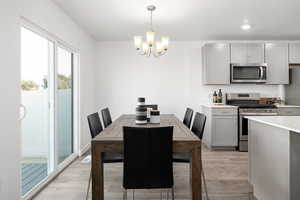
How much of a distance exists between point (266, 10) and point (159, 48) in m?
1.69

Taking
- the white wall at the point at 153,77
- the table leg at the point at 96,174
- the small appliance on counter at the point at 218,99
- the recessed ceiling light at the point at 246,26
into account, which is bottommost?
the table leg at the point at 96,174

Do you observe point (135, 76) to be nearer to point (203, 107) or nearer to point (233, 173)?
point (203, 107)

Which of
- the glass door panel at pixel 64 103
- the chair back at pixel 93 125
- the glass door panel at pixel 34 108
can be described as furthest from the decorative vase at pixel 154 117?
the glass door panel at pixel 64 103

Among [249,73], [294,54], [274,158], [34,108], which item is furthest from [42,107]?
[294,54]

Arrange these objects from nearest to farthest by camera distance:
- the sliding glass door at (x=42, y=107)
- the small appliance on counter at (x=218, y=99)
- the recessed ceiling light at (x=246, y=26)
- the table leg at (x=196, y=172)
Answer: the table leg at (x=196, y=172), the sliding glass door at (x=42, y=107), the recessed ceiling light at (x=246, y=26), the small appliance on counter at (x=218, y=99)

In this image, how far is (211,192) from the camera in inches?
106

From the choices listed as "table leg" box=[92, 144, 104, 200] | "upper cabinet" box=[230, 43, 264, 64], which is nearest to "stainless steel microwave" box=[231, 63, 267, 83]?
"upper cabinet" box=[230, 43, 264, 64]

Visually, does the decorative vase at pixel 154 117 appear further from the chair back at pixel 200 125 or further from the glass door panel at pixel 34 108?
the glass door panel at pixel 34 108

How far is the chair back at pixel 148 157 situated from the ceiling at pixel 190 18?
1958mm

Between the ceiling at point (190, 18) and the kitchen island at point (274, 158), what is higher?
the ceiling at point (190, 18)

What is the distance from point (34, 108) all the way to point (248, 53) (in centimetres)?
425

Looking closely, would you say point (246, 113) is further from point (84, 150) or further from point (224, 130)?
point (84, 150)

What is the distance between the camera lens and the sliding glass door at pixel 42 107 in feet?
8.44

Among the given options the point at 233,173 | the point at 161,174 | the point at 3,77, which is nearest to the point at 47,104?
the point at 3,77
